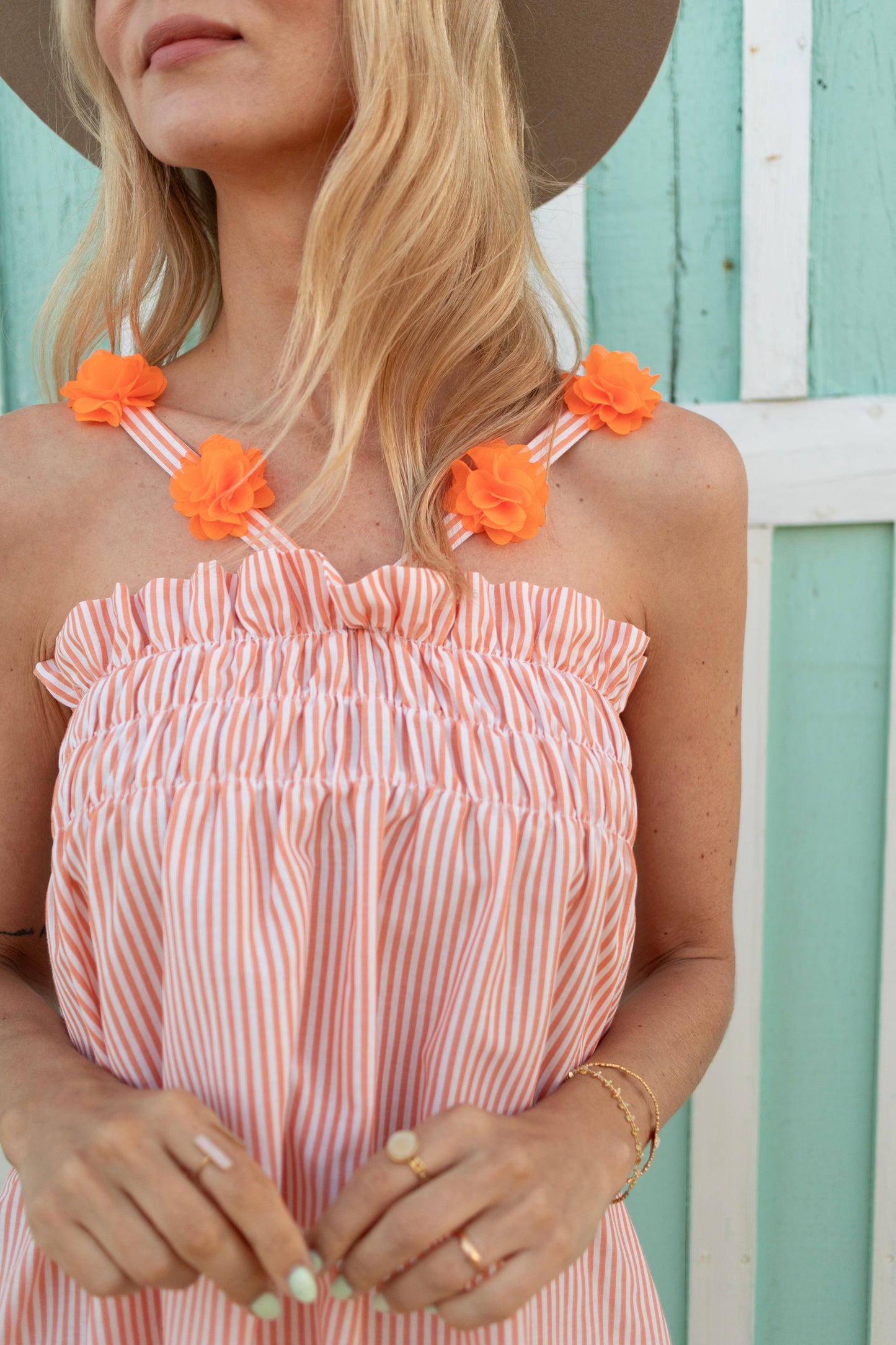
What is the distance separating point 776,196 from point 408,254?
2.05ft

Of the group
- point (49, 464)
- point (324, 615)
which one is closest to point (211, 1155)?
point (324, 615)

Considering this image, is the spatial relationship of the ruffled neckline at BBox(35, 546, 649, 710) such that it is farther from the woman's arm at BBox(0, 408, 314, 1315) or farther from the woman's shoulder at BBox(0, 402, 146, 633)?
the woman's arm at BBox(0, 408, 314, 1315)

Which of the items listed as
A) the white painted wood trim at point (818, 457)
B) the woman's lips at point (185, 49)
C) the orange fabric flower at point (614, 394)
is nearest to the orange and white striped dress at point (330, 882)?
the orange fabric flower at point (614, 394)

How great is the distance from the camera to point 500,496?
0.98 meters

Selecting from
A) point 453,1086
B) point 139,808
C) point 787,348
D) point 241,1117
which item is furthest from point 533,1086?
point 787,348

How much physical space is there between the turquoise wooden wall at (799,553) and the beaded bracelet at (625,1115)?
638 mm

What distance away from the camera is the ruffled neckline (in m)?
0.90

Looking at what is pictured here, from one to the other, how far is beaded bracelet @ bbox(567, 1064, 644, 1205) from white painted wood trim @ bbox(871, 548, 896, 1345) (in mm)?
679

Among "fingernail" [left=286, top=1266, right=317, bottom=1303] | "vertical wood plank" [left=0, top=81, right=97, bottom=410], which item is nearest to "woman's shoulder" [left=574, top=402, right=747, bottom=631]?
"fingernail" [left=286, top=1266, right=317, bottom=1303]

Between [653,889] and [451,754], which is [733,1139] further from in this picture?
[451,754]

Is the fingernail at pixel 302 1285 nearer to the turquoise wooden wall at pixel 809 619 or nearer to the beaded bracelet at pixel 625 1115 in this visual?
the beaded bracelet at pixel 625 1115

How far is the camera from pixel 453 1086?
806mm

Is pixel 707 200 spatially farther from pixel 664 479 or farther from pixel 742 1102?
pixel 742 1102

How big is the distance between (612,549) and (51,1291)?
2.70ft
